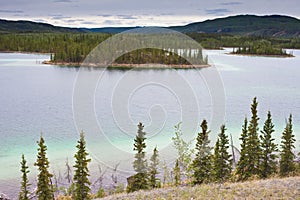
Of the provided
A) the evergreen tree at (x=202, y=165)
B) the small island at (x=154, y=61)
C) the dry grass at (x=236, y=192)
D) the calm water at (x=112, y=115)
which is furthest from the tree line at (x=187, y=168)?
the small island at (x=154, y=61)

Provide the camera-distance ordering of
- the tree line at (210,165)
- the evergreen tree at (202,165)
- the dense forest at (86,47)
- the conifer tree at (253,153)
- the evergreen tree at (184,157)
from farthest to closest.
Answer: the dense forest at (86,47), the conifer tree at (253,153), the evergreen tree at (184,157), the evergreen tree at (202,165), the tree line at (210,165)

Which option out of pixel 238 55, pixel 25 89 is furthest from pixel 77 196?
pixel 238 55

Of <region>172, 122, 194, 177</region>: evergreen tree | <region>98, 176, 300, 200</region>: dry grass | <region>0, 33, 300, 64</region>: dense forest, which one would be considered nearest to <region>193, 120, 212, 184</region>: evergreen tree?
<region>172, 122, 194, 177</region>: evergreen tree

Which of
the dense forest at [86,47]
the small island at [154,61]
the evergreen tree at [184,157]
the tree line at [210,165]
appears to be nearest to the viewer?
the tree line at [210,165]

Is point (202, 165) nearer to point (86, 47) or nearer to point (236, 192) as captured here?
point (236, 192)

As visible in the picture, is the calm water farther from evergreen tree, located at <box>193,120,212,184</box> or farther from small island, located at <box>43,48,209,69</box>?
small island, located at <box>43,48,209,69</box>

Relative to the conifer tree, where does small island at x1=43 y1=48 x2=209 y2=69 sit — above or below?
above

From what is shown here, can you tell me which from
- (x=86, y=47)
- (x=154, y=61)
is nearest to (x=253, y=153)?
(x=154, y=61)

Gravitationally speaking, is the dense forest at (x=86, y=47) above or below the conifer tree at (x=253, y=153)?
above

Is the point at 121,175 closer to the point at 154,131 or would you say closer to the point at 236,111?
the point at 154,131

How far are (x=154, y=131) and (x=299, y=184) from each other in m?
16.0

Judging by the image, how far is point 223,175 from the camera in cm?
2227

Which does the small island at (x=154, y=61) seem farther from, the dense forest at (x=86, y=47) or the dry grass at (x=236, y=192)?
the dry grass at (x=236, y=192)

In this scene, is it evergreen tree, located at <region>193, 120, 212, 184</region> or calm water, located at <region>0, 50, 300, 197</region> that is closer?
evergreen tree, located at <region>193, 120, 212, 184</region>
